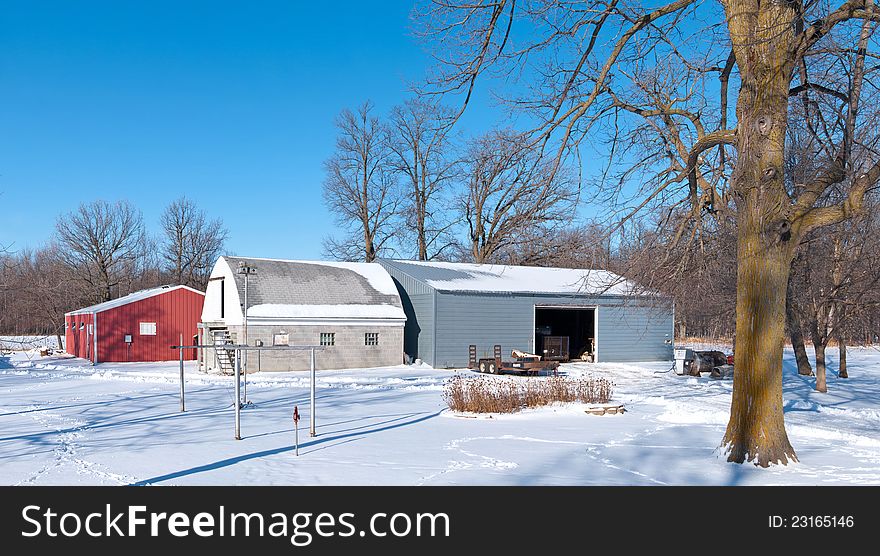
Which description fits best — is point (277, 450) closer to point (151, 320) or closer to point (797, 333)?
point (797, 333)

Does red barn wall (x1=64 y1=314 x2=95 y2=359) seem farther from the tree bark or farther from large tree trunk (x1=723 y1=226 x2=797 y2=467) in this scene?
large tree trunk (x1=723 y1=226 x2=797 y2=467)

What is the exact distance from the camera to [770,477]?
9.49m

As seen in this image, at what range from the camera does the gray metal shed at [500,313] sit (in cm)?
3142

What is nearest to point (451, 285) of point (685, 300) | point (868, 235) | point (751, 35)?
point (685, 300)

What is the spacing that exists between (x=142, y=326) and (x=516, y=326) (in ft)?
62.0

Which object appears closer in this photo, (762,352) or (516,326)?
(762,352)

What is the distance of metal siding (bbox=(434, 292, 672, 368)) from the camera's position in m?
31.4

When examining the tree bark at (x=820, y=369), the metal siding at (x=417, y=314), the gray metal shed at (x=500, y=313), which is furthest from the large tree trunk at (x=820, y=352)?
the metal siding at (x=417, y=314)

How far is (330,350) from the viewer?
3044cm

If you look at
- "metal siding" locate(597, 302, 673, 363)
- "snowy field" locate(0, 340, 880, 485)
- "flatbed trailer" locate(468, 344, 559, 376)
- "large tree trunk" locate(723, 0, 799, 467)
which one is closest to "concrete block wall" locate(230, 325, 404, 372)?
"flatbed trailer" locate(468, 344, 559, 376)

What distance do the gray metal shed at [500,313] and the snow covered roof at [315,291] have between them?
52.6 inches

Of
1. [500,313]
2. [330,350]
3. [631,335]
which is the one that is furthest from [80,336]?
[631,335]
